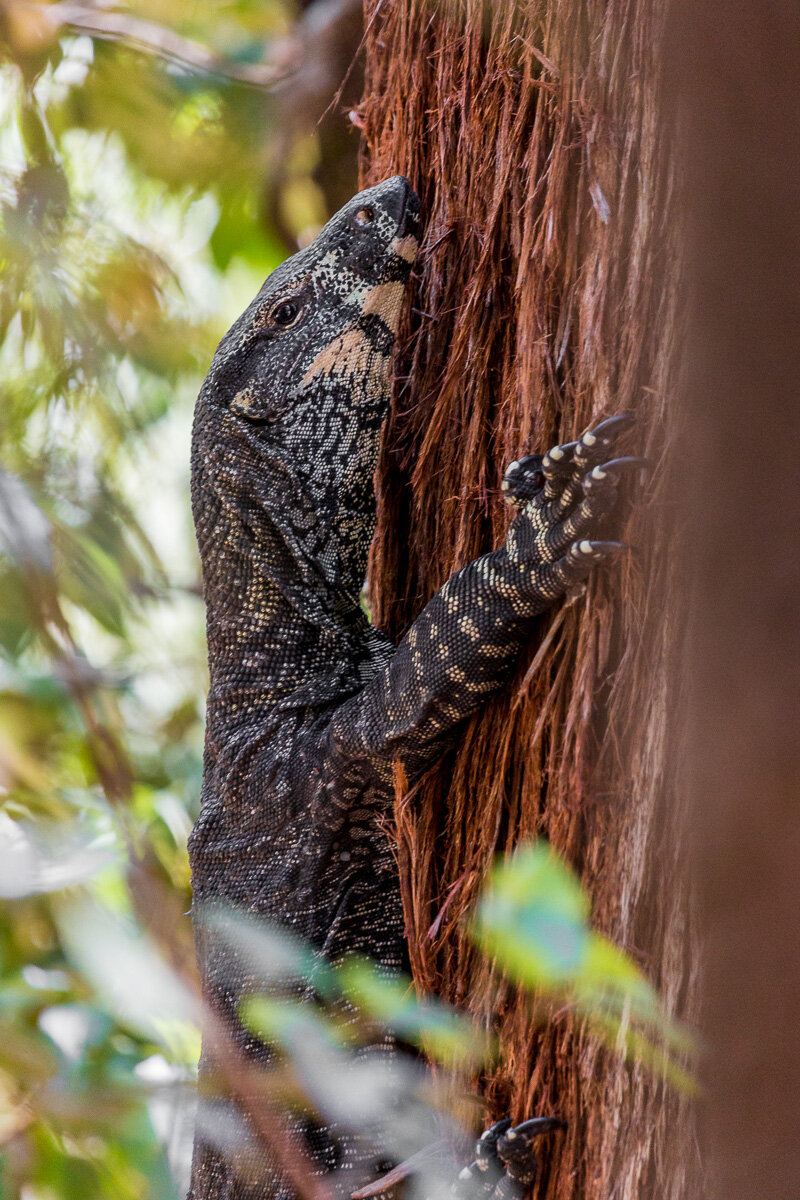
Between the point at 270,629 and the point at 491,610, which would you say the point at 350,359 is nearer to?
the point at 270,629

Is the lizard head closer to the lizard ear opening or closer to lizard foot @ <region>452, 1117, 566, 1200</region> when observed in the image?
the lizard ear opening

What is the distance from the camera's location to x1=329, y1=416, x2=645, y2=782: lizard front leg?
235 cm

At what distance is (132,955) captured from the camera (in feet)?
9.70

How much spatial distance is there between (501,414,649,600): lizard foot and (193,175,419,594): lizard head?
1202 mm

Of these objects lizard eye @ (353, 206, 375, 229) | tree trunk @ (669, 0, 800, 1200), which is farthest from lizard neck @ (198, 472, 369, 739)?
tree trunk @ (669, 0, 800, 1200)

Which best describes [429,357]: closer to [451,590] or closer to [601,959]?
[451,590]

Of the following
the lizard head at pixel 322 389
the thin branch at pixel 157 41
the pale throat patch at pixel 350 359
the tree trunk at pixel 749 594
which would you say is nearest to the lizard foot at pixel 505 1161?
the tree trunk at pixel 749 594

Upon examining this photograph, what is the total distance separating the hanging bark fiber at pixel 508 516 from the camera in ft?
6.84

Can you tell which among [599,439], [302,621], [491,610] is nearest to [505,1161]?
[491,610]

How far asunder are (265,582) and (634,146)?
1.89 metres

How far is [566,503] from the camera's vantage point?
2.44 meters

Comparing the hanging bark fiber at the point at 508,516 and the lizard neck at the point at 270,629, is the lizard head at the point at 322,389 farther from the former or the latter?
the hanging bark fiber at the point at 508,516

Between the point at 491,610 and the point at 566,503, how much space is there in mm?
353

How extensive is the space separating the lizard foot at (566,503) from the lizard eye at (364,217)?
4.59 feet
